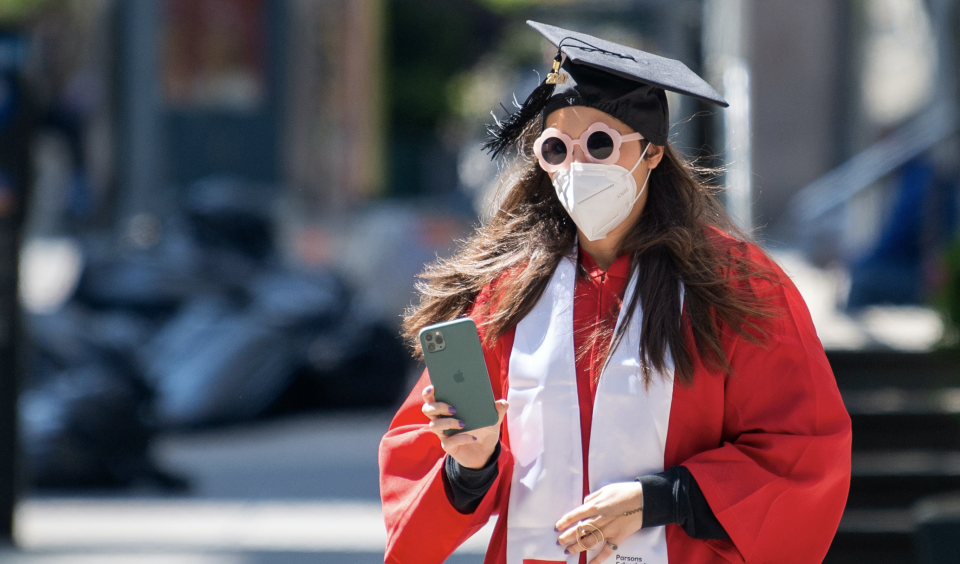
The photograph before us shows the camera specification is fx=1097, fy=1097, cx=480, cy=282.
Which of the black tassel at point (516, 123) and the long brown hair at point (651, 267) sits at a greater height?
the black tassel at point (516, 123)

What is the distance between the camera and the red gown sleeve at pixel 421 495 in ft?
6.73

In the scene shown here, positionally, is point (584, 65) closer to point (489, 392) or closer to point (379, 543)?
point (489, 392)

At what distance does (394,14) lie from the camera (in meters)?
23.7

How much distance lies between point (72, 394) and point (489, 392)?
507 centimetres

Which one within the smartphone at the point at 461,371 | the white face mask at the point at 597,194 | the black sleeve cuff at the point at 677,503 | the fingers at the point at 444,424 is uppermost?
the white face mask at the point at 597,194

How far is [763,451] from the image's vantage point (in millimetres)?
1923

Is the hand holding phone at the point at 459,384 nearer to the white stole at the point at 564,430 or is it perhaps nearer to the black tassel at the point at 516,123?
the white stole at the point at 564,430

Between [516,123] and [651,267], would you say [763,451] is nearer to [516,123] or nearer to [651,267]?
[651,267]

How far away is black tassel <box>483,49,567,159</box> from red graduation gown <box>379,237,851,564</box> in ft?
1.46

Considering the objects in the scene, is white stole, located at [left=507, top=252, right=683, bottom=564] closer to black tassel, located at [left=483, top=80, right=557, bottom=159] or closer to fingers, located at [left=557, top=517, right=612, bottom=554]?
fingers, located at [left=557, top=517, right=612, bottom=554]

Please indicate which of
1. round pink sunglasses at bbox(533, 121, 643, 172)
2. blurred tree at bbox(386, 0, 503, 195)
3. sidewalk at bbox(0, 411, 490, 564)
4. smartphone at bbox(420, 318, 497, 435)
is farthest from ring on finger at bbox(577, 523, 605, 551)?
blurred tree at bbox(386, 0, 503, 195)

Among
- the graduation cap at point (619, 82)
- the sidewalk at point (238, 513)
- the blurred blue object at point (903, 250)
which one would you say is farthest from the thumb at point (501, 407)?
the blurred blue object at point (903, 250)

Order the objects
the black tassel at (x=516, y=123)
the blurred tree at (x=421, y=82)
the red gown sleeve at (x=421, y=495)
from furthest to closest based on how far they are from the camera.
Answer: the blurred tree at (x=421, y=82), the black tassel at (x=516, y=123), the red gown sleeve at (x=421, y=495)

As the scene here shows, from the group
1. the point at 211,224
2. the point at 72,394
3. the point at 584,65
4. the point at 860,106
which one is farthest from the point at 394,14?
the point at 584,65
